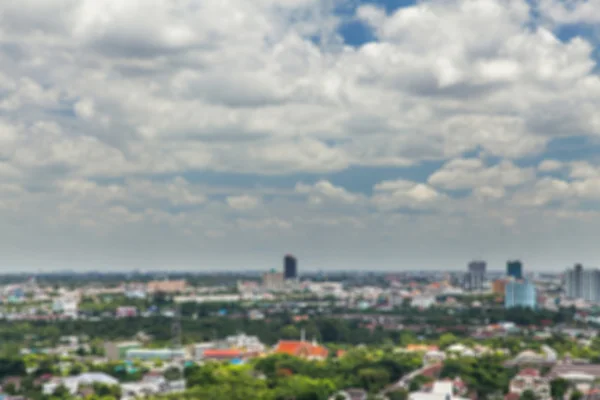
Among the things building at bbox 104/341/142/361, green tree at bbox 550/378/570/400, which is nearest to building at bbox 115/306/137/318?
building at bbox 104/341/142/361

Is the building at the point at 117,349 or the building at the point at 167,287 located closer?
the building at the point at 117,349

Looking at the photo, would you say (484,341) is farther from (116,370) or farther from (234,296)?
(234,296)

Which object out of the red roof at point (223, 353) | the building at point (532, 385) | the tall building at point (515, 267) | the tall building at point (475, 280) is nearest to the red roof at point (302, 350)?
the red roof at point (223, 353)

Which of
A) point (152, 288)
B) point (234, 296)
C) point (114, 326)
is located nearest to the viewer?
point (114, 326)

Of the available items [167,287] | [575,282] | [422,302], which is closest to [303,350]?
[422,302]

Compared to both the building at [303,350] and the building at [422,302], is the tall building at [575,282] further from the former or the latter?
the building at [303,350]

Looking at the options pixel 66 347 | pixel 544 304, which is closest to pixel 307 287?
pixel 544 304

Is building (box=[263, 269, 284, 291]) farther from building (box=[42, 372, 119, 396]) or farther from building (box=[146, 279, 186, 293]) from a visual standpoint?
building (box=[42, 372, 119, 396])
